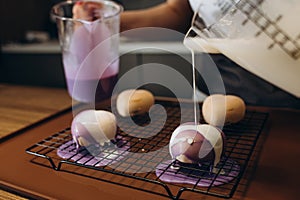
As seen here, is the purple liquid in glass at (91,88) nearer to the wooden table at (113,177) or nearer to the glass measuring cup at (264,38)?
the wooden table at (113,177)

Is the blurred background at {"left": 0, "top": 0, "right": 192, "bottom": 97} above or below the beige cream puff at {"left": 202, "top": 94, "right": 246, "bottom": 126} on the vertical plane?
below

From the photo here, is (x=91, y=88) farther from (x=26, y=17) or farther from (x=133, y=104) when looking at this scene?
(x=26, y=17)

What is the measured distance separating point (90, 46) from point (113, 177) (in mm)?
344

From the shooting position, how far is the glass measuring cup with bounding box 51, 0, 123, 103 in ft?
2.34

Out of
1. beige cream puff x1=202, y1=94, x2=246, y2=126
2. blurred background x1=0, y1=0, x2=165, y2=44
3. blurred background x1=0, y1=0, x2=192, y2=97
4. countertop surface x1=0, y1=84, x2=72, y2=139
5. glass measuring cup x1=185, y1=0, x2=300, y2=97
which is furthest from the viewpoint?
blurred background x1=0, y1=0, x2=165, y2=44

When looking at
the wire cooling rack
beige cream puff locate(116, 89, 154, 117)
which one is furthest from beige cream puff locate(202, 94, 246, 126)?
beige cream puff locate(116, 89, 154, 117)

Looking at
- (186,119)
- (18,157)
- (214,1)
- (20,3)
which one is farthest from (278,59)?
(20,3)

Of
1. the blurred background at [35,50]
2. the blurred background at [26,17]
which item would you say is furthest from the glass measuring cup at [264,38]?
the blurred background at [26,17]

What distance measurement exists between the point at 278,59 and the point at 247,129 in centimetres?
23

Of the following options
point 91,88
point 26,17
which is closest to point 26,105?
point 91,88

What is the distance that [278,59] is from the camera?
1.28 ft

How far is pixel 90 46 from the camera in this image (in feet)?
2.36

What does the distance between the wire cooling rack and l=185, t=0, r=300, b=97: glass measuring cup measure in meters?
0.13

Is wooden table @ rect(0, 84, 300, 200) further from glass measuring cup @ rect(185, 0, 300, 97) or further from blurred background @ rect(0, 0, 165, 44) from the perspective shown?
blurred background @ rect(0, 0, 165, 44)
